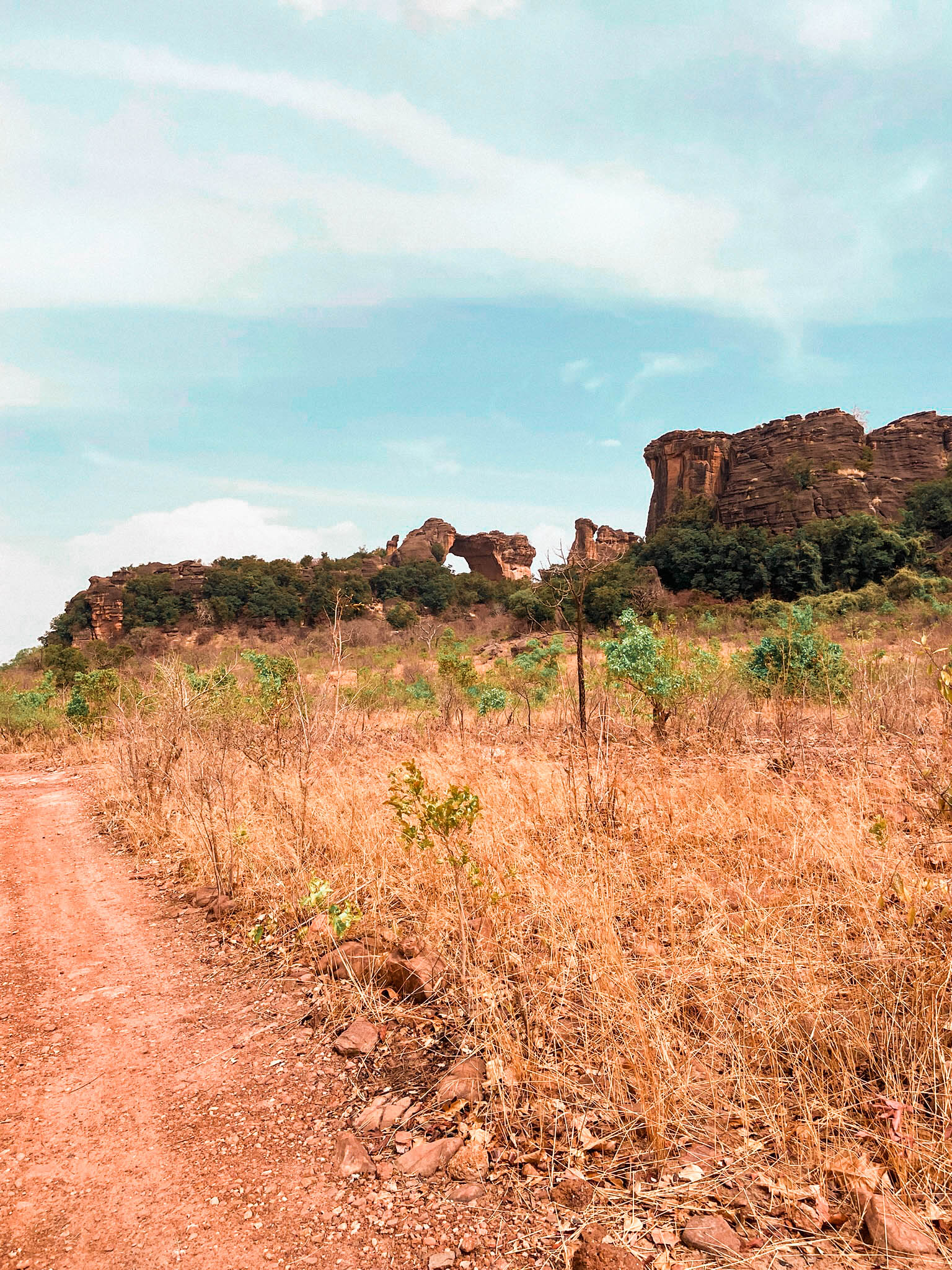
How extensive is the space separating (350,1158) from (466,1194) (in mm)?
392

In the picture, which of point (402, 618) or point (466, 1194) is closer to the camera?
point (466, 1194)

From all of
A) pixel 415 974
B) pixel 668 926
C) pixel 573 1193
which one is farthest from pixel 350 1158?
pixel 668 926

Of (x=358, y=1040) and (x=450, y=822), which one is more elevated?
(x=450, y=822)

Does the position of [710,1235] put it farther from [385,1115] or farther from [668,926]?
[668,926]

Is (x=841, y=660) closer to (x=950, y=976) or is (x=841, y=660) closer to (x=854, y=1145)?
(x=950, y=976)

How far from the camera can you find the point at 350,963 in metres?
3.05

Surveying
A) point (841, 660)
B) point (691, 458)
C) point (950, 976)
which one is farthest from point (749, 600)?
point (950, 976)

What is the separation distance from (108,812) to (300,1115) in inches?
224

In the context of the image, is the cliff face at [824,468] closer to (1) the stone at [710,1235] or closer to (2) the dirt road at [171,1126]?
(2) the dirt road at [171,1126]

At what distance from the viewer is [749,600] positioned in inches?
1284

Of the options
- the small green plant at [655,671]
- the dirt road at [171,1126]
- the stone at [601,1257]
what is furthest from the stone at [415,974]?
the small green plant at [655,671]

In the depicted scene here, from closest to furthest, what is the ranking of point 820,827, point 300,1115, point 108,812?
point 300,1115 < point 820,827 < point 108,812

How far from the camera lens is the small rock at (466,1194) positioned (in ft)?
6.22

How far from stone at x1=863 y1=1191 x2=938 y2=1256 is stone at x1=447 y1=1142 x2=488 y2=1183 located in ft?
3.18
